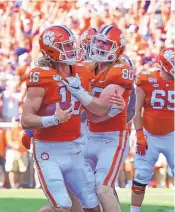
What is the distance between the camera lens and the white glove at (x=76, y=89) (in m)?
5.59

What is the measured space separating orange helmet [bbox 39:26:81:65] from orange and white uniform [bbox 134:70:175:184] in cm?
216

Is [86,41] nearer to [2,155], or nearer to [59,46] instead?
[59,46]

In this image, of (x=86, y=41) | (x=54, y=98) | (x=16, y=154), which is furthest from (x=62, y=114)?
(x=16, y=154)

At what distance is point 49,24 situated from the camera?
14.2m

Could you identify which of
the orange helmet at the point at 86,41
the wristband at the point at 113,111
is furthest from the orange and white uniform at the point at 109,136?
the orange helmet at the point at 86,41

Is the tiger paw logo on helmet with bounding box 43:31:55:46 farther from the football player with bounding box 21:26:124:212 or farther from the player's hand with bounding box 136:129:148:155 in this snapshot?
the player's hand with bounding box 136:129:148:155

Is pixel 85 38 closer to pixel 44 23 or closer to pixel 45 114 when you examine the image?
pixel 45 114

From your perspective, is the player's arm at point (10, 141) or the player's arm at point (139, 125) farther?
the player's arm at point (10, 141)

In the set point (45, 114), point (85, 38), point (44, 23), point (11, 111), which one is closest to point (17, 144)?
point (11, 111)

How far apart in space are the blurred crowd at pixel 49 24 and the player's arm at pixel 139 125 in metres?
3.80

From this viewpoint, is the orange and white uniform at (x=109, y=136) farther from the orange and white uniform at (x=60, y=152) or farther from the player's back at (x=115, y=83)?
the orange and white uniform at (x=60, y=152)

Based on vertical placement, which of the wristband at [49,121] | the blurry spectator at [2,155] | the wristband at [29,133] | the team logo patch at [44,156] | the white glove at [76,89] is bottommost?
the blurry spectator at [2,155]

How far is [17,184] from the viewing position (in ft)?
38.3

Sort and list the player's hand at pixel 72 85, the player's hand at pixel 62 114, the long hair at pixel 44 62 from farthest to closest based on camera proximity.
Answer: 1. the long hair at pixel 44 62
2. the player's hand at pixel 72 85
3. the player's hand at pixel 62 114
